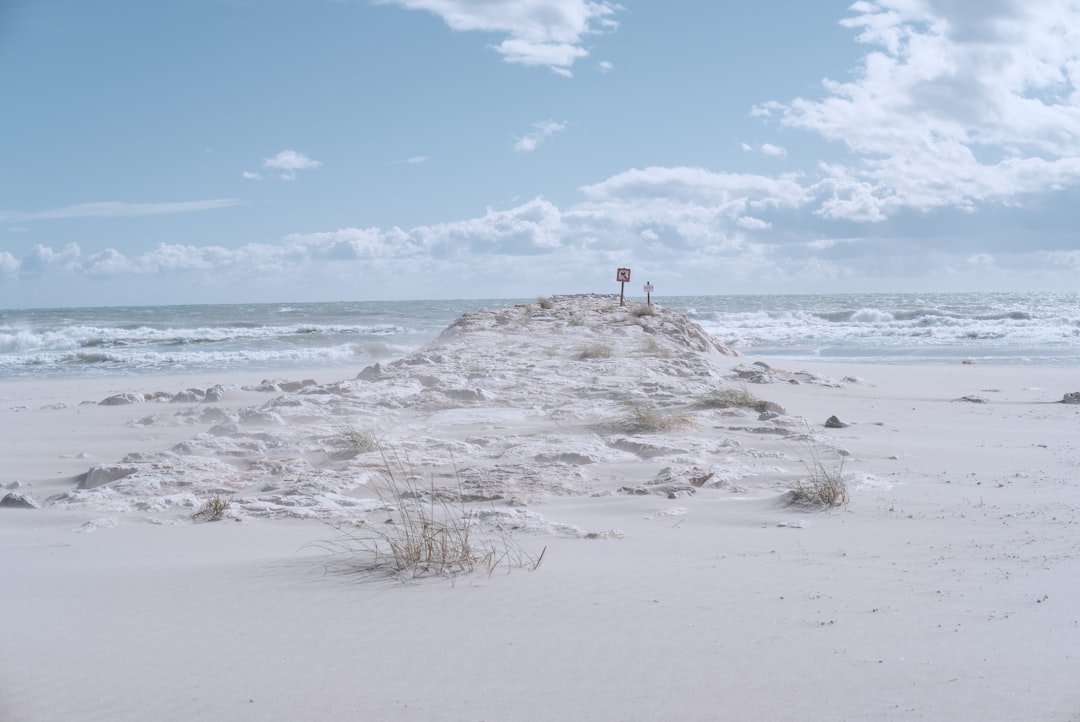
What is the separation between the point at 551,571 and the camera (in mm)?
3725

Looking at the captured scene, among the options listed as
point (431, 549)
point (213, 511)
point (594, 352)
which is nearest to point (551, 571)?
point (431, 549)

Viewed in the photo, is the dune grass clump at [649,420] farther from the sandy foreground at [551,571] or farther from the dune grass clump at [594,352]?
the dune grass clump at [594,352]

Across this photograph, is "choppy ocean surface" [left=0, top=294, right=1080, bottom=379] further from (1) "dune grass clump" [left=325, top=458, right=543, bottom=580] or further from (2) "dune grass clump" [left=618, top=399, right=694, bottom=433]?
(1) "dune grass clump" [left=325, top=458, right=543, bottom=580]

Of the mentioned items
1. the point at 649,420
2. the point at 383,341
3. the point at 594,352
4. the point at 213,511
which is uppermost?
the point at 594,352

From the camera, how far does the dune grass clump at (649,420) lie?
7.16 m

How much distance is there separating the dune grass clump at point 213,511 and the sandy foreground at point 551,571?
143mm

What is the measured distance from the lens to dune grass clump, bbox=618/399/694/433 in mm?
7164

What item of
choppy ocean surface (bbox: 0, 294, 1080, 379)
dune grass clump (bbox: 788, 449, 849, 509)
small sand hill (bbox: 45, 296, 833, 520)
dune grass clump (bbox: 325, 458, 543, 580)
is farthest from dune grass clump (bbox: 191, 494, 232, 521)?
choppy ocean surface (bbox: 0, 294, 1080, 379)


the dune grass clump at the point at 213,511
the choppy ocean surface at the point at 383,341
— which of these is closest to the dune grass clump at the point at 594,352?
the dune grass clump at the point at 213,511

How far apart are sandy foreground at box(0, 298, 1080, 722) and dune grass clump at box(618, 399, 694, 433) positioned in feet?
0.16

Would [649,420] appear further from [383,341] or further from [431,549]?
[383,341]

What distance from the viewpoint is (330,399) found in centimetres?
841

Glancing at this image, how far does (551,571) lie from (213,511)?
7.59ft

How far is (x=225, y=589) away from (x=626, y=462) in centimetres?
334
